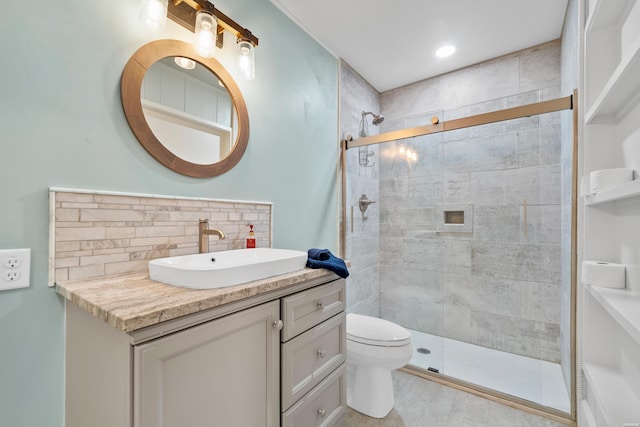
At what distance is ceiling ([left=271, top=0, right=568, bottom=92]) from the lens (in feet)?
5.93

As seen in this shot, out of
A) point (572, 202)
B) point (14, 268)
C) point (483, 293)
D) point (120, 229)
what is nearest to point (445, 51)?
point (572, 202)

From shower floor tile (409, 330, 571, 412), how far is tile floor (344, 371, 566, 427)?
153 millimetres

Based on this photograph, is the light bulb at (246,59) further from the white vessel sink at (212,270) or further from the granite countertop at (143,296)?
the granite countertop at (143,296)

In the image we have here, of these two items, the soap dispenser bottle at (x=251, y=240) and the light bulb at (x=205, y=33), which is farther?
the soap dispenser bottle at (x=251, y=240)

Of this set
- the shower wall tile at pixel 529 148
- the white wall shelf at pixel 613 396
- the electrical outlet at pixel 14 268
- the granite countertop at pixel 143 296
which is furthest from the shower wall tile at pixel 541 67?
the electrical outlet at pixel 14 268

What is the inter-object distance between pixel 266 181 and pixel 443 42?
1.78 metres

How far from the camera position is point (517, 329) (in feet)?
7.31

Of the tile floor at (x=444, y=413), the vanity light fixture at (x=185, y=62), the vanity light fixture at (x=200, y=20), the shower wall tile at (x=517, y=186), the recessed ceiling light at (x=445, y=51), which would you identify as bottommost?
the tile floor at (x=444, y=413)

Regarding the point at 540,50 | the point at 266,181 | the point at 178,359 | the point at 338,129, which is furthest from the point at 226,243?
the point at 540,50

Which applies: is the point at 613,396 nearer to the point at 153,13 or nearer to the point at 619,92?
the point at 619,92

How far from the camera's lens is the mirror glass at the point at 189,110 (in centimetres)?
119

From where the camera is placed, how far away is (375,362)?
1629 mm

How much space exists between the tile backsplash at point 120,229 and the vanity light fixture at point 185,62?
24.4 inches

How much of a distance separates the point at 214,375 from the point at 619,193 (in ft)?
4.18
